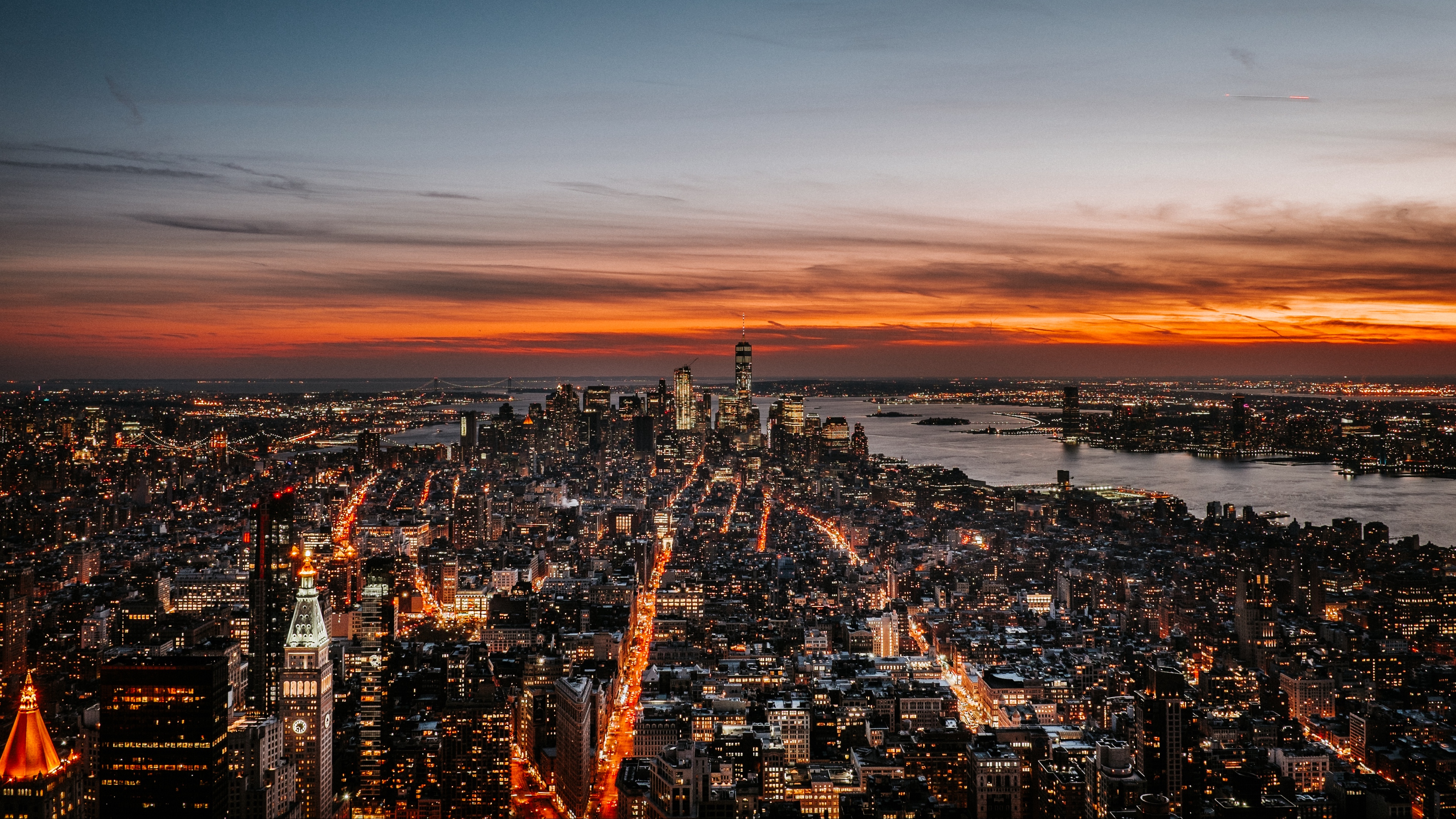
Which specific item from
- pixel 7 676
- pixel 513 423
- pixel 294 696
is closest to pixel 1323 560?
pixel 294 696

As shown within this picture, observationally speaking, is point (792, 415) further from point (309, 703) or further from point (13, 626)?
point (309, 703)

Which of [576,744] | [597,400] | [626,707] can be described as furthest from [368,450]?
[576,744]

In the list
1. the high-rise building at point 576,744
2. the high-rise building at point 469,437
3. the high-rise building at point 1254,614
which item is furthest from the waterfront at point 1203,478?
the high-rise building at point 576,744

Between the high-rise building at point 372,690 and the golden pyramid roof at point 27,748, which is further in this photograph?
the high-rise building at point 372,690

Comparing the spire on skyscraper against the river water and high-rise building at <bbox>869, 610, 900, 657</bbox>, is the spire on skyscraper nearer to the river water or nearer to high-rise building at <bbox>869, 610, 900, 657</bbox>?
high-rise building at <bbox>869, 610, 900, 657</bbox>

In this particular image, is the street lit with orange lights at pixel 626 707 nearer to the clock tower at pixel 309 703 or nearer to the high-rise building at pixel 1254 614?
the clock tower at pixel 309 703

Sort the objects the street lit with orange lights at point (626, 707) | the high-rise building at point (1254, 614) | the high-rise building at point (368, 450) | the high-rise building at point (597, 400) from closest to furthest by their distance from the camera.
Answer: the street lit with orange lights at point (626, 707)
the high-rise building at point (1254, 614)
the high-rise building at point (368, 450)
the high-rise building at point (597, 400)
